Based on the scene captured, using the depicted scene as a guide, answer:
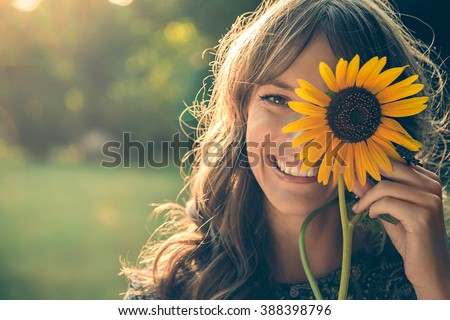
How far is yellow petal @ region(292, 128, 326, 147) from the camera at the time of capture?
92 centimetres

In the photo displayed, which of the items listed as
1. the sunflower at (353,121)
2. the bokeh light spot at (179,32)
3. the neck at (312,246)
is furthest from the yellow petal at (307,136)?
the bokeh light spot at (179,32)

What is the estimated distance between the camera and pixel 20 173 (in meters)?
6.22

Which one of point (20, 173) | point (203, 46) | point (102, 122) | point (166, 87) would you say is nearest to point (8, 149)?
point (20, 173)

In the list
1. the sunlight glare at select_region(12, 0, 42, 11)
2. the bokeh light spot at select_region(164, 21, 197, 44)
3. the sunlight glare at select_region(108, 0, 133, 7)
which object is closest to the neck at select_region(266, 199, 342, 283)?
the bokeh light spot at select_region(164, 21, 197, 44)

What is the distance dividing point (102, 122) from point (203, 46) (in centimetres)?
254

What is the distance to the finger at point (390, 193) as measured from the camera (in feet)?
3.42

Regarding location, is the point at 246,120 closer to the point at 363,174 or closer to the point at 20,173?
the point at 363,174

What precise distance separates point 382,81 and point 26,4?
4279 mm

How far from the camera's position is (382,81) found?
2.97 ft

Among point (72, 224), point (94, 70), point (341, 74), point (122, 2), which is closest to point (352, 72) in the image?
point (341, 74)

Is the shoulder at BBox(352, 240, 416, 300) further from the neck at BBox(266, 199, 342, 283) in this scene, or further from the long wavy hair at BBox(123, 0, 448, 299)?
the long wavy hair at BBox(123, 0, 448, 299)

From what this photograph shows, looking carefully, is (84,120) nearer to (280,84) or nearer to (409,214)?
(280,84)

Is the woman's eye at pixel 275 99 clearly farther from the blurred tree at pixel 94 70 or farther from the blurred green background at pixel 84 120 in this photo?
the blurred tree at pixel 94 70

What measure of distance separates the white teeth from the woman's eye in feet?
0.43
